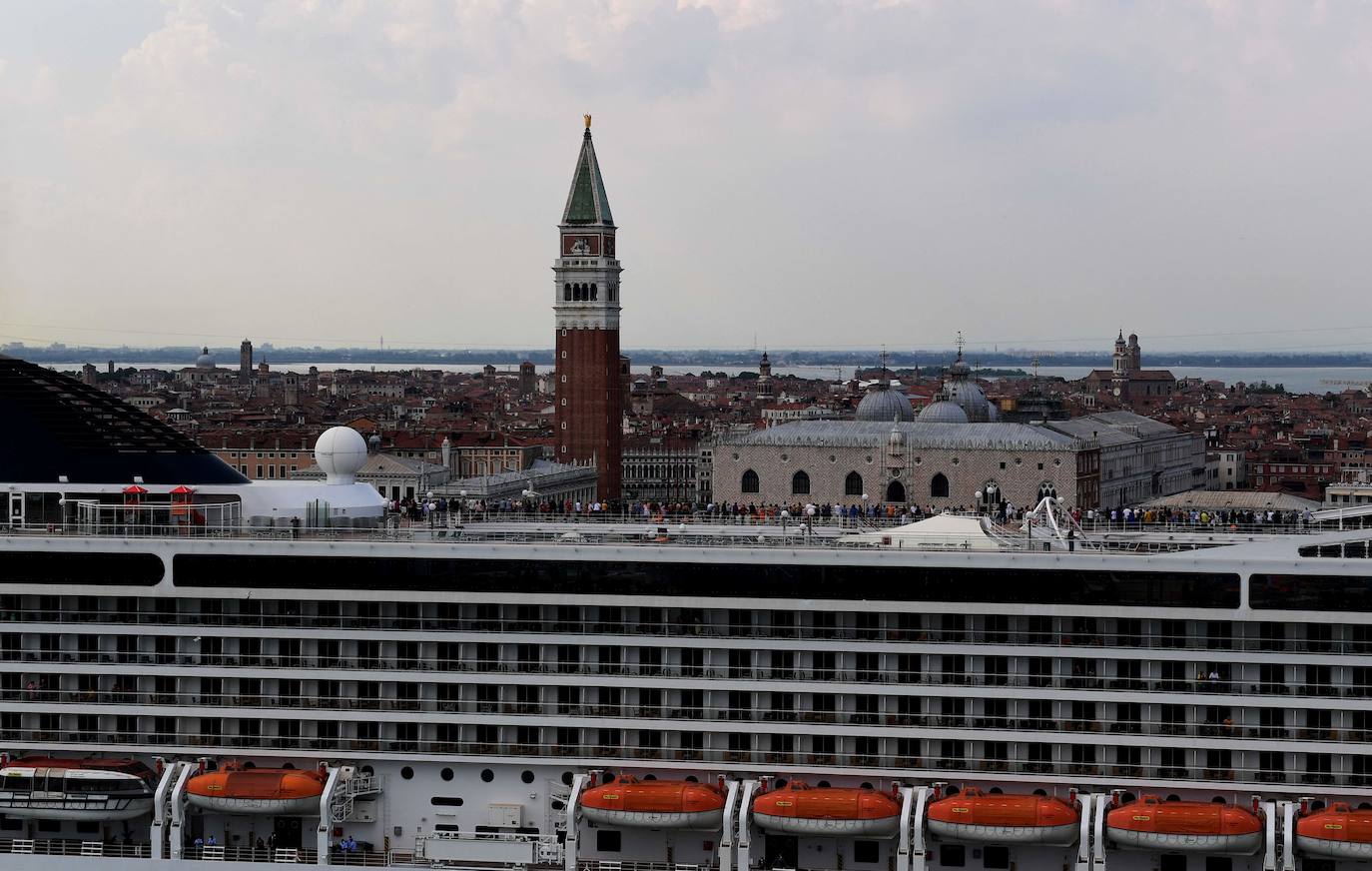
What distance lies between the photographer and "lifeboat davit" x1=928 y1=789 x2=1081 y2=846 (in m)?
19.3

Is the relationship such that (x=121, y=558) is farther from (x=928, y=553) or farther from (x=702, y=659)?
(x=928, y=553)

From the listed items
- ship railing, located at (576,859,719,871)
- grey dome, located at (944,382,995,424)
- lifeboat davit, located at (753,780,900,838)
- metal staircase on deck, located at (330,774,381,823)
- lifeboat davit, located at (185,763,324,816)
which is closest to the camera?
lifeboat davit, located at (753,780,900,838)

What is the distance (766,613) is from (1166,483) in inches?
2439

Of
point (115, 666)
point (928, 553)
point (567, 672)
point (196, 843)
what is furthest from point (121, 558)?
point (928, 553)

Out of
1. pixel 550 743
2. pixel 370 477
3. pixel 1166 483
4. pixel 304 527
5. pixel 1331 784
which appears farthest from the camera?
pixel 1166 483

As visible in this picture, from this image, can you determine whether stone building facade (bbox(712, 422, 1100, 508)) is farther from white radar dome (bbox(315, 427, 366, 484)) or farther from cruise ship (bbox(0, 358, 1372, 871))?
cruise ship (bbox(0, 358, 1372, 871))

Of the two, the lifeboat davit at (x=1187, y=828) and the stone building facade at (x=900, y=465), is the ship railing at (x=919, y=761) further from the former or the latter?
the stone building facade at (x=900, y=465)

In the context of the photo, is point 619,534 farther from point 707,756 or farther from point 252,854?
point 252,854

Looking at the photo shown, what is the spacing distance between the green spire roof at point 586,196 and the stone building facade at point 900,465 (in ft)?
26.9

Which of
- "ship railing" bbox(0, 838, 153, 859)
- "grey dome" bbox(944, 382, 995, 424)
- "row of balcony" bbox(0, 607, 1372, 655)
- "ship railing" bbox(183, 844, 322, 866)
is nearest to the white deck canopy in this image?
"row of balcony" bbox(0, 607, 1372, 655)

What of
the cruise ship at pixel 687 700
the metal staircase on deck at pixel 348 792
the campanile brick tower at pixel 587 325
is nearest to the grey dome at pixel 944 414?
the campanile brick tower at pixel 587 325

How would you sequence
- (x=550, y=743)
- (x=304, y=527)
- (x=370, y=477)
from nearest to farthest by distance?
(x=550, y=743)
(x=304, y=527)
(x=370, y=477)

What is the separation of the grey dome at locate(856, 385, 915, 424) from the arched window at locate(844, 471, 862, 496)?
558 cm

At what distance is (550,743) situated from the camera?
20.8 metres
